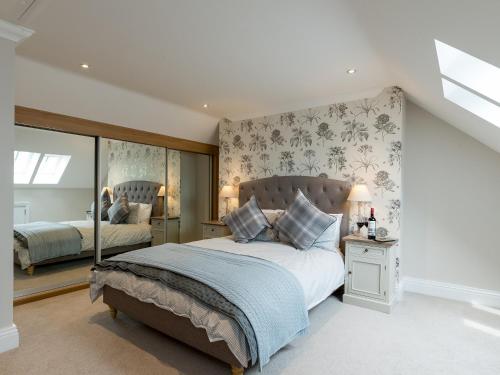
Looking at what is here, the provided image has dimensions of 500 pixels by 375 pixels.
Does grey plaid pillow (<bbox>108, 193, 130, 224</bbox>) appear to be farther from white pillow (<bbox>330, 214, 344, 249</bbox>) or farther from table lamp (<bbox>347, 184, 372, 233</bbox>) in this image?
table lamp (<bbox>347, 184, 372, 233</bbox>)

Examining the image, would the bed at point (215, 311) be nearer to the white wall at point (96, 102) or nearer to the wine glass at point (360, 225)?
the wine glass at point (360, 225)

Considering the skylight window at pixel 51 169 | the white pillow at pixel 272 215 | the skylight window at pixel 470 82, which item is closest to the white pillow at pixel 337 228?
the white pillow at pixel 272 215

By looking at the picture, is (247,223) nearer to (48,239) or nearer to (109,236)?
(109,236)

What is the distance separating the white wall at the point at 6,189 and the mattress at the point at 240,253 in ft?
2.16

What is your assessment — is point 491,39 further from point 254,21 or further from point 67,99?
point 67,99

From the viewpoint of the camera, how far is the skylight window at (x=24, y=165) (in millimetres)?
3209

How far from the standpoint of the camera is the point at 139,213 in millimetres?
4367

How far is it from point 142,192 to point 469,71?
4092 millimetres

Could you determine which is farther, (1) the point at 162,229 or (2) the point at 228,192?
(2) the point at 228,192

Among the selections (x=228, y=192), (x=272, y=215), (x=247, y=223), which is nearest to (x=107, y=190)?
(x=228, y=192)

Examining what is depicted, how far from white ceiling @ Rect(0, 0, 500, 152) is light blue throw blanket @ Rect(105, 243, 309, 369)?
74.4 inches

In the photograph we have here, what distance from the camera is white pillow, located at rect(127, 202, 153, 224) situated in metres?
4.27

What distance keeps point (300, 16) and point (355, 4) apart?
0.39 metres

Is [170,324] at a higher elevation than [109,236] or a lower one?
lower
